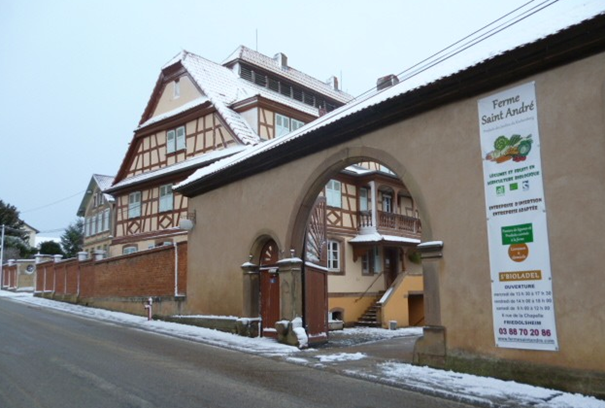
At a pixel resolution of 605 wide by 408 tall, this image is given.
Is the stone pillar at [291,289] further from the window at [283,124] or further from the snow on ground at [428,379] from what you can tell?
the window at [283,124]

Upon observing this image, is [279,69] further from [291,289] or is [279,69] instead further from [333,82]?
[291,289]

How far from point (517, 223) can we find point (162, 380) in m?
5.88

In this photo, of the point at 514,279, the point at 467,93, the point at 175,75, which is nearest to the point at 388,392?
the point at 514,279

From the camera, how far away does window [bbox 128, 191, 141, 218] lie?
94.5 ft

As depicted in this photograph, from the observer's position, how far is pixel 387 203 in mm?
25562

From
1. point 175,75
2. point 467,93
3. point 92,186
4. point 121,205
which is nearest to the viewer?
point 467,93

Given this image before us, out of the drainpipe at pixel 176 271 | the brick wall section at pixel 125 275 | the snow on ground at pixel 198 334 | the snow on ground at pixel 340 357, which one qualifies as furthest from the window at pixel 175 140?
the snow on ground at pixel 340 357

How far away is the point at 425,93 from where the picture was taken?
9516 mm

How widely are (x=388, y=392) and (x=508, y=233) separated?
308cm

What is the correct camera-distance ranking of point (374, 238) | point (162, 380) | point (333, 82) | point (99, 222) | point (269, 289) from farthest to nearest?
point (99, 222) → point (333, 82) → point (374, 238) → point (269, 289) → point (162, 380)

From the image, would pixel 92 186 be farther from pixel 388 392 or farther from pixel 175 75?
pixel 388 392

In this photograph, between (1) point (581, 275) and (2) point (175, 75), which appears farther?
(2) point (175, 75)

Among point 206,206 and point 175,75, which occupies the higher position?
point 175,75

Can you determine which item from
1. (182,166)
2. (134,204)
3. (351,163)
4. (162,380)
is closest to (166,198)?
(182,166)
